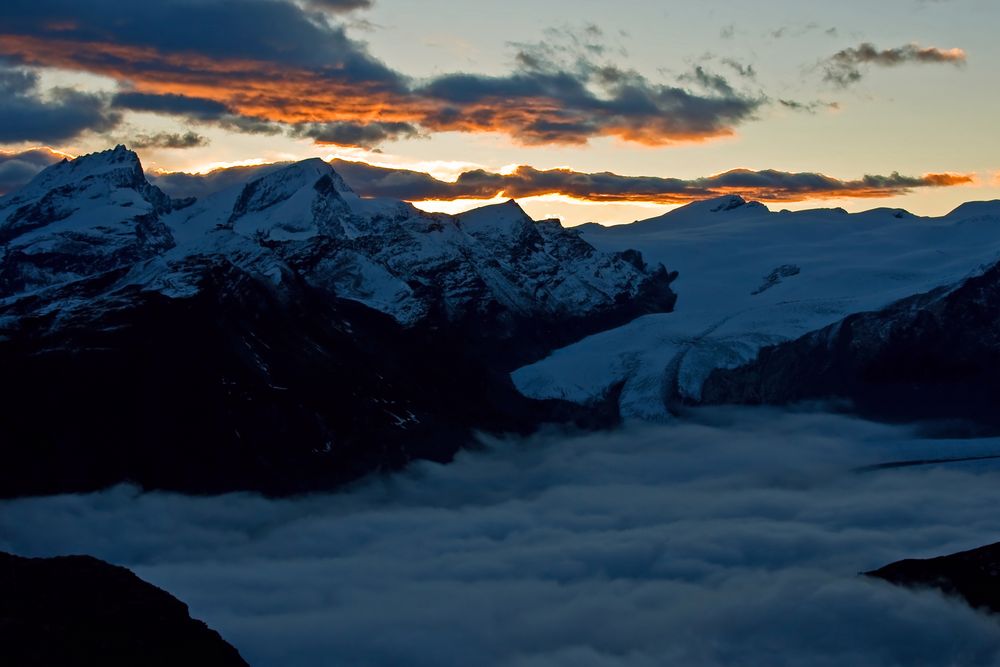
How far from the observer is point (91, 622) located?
15825cm

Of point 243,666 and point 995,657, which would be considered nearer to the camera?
point 243,666

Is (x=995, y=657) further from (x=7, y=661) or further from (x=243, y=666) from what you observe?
(x=7, y=661)

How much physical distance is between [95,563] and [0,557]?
10860mm

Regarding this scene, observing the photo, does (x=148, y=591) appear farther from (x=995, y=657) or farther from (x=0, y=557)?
(x=995, y=657)

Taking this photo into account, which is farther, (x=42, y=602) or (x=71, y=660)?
(x=42, y=602)

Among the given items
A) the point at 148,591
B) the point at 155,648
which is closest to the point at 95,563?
the point at 148,591

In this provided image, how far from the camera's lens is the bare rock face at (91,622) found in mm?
151375

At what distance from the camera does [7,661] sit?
14425 cm

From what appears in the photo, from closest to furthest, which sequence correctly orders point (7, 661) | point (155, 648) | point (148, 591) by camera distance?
point (7, 661) → point (155, 648) → point (148, 591)

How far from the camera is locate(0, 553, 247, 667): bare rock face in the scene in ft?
497

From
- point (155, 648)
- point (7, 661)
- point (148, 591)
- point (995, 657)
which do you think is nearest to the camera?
point (7, 661)

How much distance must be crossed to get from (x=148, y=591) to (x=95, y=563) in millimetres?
8693

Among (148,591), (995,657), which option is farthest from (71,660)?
(995,657)

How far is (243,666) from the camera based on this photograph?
167000 millimetres
